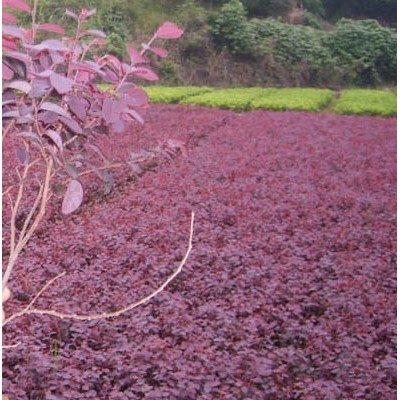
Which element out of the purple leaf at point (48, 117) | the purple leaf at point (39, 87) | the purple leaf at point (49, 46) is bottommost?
the purple leaf at point (48, 117)

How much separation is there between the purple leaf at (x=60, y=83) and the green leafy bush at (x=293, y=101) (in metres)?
12.8

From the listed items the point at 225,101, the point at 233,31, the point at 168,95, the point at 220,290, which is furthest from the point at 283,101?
the point at 220,290

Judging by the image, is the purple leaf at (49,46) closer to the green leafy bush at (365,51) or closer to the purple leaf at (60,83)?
the purple leaf at (60,83)

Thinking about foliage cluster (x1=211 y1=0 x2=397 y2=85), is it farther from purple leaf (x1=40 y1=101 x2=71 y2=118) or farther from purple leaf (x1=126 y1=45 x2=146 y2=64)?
purple leaf (x1=40 y1=101 x2=71 y2=118)

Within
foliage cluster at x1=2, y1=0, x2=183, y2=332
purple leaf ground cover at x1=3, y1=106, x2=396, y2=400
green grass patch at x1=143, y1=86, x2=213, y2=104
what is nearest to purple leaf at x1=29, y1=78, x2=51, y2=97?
foliage cluster at x1=2, y1=0, x2=183, y2=332

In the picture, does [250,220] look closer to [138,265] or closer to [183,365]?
[138,265]

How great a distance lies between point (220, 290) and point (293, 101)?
11.3 metres

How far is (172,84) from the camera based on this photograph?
20766mm

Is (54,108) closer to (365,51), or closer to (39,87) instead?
(39,87)

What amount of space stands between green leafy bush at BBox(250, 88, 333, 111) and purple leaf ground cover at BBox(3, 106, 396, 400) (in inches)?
288

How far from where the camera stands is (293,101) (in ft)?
47.7

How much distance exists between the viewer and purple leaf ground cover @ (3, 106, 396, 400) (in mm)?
2709

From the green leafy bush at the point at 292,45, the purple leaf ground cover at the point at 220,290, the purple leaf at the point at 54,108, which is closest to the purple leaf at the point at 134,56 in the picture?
the purple leaf at the point at 54,108

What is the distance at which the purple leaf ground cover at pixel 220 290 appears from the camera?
2.71 m
